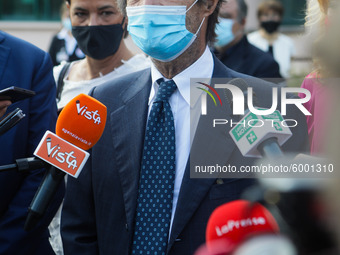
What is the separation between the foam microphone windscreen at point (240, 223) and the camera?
1142 mm

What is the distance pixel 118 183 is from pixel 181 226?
14.4 inches

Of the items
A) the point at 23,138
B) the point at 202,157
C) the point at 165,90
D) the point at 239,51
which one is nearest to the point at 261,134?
the point at 202,157

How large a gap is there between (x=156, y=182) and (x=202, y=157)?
0.22 metres

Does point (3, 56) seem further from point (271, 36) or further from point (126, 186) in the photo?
point (271, 36)

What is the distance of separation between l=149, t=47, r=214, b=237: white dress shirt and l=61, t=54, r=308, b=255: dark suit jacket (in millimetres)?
42

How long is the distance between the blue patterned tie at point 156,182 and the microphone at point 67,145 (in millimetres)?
320

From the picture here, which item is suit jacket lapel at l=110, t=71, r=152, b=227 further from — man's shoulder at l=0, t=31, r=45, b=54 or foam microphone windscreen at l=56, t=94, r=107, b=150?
man's shoulder at l=0, t=31, r=45, b=54

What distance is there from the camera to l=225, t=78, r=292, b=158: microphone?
1.49m

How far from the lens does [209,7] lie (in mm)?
2617

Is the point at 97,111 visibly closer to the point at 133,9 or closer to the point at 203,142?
the point at 203,142

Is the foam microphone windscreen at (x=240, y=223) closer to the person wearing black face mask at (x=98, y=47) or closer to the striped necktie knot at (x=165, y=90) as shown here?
the striped necktie knot at (x=165, y=90)

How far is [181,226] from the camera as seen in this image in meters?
2.14

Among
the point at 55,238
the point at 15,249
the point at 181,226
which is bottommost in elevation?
the point at 55,238

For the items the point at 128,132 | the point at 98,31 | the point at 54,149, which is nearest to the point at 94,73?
the point at 98,31
